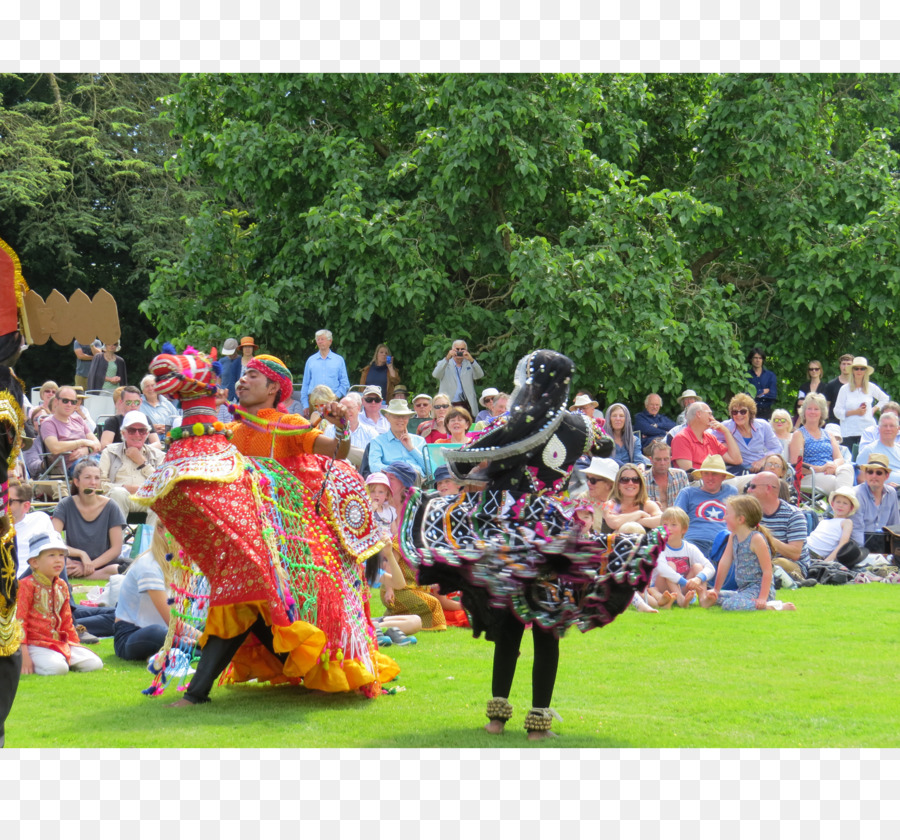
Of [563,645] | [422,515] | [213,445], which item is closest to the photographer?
[422,515]

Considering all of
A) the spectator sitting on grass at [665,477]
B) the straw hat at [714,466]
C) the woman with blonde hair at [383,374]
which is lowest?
the spectator sitting on grass at [665,477]

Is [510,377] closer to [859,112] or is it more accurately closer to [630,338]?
[630,338]

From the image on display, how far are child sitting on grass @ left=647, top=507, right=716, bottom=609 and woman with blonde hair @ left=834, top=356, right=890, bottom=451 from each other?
5288 mm

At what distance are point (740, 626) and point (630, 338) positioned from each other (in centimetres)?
751

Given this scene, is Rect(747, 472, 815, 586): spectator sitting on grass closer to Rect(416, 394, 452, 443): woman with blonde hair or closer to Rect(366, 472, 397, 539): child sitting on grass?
Rect(416, 394, 452, 443): woman with blonde hair

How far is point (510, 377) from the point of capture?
16.5 metres

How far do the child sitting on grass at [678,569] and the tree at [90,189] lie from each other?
673 inches

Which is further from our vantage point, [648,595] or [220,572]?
[648,595]

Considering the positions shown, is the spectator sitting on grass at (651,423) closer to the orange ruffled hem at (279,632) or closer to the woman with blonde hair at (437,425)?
the woman with blonde hair at (437,425)

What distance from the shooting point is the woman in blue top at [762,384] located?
17.0m

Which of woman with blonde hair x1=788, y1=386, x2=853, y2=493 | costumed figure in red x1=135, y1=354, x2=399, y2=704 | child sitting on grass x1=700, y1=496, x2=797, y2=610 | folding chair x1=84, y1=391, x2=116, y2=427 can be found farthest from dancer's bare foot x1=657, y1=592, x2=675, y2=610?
folding chair x1=84, y1=391, x2=116, y2=427

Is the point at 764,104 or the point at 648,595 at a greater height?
the point at 764,104

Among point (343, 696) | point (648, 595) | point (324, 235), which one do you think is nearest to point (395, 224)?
point (324, 235)

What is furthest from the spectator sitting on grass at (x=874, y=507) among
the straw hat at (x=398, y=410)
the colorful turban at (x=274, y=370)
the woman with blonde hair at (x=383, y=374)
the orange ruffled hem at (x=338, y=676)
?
the colorful turban at (x=274, y=370)
